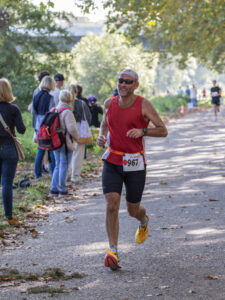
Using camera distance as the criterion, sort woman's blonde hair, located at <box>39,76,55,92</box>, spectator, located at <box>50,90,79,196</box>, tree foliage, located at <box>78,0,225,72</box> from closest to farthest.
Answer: spectator, located at <box>50,90,79,196</box>, woman's blonde hair, located at <box>39,76,55,92</box>, tree foliage, located at <box>78,0,225,72</box>

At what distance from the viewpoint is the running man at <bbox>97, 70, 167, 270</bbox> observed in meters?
5.56

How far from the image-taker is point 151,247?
254 inches

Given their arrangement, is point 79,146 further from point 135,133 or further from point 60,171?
point 135,133

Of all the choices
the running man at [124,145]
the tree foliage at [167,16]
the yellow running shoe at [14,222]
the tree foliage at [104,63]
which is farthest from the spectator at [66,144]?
the tree foliage at [104,63]

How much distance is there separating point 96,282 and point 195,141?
1485cm

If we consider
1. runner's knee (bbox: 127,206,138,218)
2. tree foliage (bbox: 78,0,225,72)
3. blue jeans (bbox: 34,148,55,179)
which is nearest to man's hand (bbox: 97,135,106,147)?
runner's knee (bbox: 127,206,138,218)

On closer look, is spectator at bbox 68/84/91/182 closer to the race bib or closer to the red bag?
the red bag

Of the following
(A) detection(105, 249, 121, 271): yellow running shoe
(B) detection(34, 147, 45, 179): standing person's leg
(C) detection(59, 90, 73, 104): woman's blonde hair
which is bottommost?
(A) detection(105, 249, 121, 271): yellow running shoe

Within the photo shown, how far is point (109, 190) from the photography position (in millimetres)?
5707

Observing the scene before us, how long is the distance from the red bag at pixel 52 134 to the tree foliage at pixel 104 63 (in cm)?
4770

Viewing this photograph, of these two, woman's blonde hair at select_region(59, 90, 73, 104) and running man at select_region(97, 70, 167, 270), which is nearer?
running man at select_region(97, 70, 167, 270)

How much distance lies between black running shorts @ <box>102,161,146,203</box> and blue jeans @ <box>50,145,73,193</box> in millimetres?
4392

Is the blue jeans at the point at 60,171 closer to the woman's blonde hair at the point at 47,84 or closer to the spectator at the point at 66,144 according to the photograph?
the spectator at the point at 66,144

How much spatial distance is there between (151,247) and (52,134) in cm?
403
